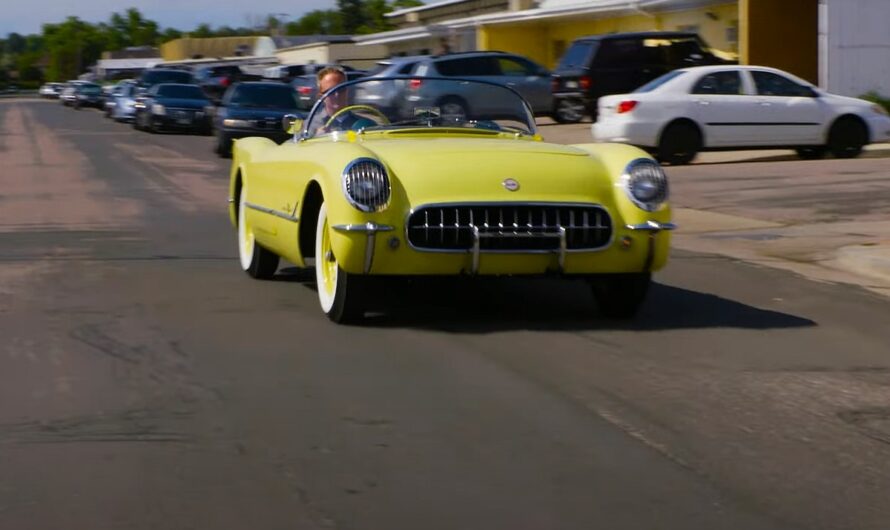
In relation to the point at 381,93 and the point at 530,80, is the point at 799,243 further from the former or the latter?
the point at 530,80

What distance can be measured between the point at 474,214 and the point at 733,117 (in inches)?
547

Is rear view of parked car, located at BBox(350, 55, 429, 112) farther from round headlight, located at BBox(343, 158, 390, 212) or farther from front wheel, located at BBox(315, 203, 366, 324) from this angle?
round headlight, located at BBox(343, 158, 390, 212)

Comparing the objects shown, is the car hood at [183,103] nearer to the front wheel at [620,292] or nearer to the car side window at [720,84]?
the car side window at [720,84]

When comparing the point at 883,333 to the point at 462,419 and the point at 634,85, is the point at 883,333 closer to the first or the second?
the point at 462,419

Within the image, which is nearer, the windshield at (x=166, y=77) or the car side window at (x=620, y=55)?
the car side window at (x=620, y=55)

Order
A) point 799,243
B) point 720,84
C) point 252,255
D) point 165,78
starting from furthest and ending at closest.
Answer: point 165,78 < point 720,84 < point 799,243 < point 252,255

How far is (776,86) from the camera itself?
69.9 feet

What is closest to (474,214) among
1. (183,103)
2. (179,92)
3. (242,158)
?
(242,158)

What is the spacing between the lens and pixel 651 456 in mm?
5492

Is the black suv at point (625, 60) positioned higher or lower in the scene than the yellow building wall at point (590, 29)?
lower

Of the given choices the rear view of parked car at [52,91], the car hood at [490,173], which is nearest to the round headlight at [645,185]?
the car hood at [490,173]

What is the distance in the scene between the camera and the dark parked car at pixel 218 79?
147ft

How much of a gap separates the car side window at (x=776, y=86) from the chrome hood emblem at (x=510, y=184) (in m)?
14.1

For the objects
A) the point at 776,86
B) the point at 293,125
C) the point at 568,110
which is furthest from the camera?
the point at 568,110
